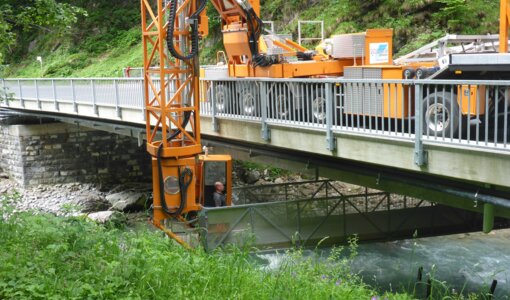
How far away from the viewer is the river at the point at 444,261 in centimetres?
1271

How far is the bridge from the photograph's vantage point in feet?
27.8

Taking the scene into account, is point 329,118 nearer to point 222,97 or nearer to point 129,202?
point 222,97

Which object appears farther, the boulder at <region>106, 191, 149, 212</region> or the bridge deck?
the boulder at <region>106, 191, 149, 212</region>

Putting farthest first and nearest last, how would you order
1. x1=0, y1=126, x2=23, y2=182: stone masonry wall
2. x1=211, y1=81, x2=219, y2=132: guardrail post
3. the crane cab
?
x1=0, y1=126, x2=23, y2=182: stone masonry wall
x1=211, y1=81, x2=219, y2=132: guardrail post
the crane cab

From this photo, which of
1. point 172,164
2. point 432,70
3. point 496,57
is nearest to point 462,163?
point 496,57

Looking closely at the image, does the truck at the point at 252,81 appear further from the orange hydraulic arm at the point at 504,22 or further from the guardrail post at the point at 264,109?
the orange hydraulic arm at the point at 504,22

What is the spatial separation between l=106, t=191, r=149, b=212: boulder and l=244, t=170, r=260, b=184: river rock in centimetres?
389

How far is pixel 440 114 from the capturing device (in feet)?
29.5

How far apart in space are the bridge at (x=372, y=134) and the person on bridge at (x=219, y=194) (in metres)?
1.00

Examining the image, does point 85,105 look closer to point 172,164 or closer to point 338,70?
point 172,164

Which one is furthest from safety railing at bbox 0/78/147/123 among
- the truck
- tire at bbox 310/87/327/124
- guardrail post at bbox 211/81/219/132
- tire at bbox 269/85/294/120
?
tire at bbox 310/87/327/124

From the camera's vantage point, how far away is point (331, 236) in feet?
43.7

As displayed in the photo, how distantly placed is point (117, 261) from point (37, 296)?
3.17 feet

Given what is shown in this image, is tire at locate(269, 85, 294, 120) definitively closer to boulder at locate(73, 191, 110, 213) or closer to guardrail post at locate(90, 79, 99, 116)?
guardrail post at locate(90, 79, 99, 116)
